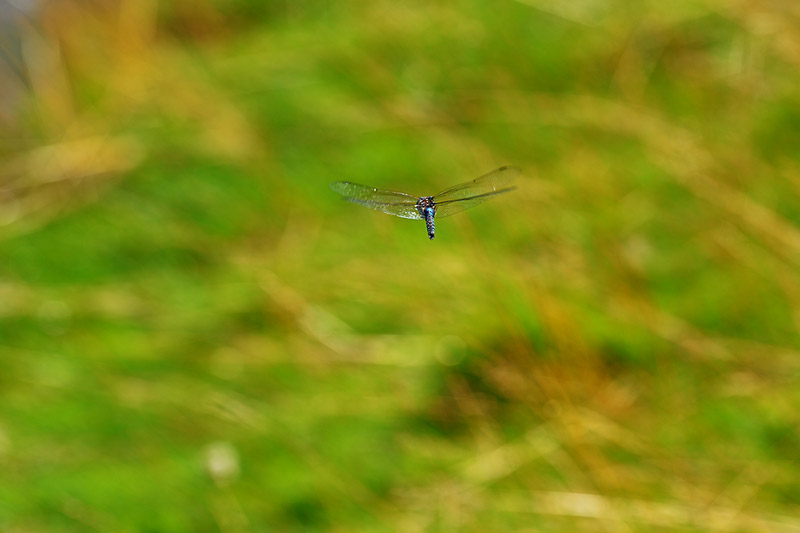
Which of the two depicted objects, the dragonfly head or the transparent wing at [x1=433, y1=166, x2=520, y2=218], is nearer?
the transparent wing at [x1=433, y1=166, x2=520, y2=218]

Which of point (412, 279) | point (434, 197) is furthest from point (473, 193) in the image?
point (412, 279)

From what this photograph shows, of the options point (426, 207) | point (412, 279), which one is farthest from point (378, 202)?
point (412, 279)

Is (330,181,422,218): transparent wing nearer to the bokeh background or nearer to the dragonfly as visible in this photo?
the dragonfly

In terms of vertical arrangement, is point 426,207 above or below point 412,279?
below

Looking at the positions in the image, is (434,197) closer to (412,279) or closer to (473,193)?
(473,193)

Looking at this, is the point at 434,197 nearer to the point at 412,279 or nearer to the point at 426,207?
the point at 426,207

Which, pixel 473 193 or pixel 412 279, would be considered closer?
pixel 473 193

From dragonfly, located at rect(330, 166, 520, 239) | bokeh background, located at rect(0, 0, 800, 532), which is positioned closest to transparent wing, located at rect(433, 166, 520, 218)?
dragonfly, located at rect(330, 166, 520, 239)

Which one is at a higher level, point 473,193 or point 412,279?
point 412,279
